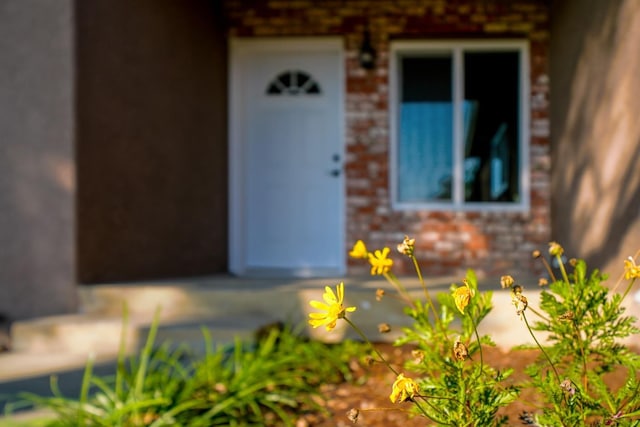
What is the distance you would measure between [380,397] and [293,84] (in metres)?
4.08

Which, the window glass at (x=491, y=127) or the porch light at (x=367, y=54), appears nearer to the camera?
the porch light at (x=367, y=54)

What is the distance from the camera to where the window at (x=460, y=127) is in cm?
618

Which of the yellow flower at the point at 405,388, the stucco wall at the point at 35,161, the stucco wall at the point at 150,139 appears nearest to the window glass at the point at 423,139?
the stucco wall at the point at 150,139

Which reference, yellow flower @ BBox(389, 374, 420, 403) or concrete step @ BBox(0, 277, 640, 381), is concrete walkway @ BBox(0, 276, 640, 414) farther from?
yellow flower @ BBox(389, 374, 420, 403)

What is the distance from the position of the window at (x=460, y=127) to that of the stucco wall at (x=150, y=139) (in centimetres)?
175

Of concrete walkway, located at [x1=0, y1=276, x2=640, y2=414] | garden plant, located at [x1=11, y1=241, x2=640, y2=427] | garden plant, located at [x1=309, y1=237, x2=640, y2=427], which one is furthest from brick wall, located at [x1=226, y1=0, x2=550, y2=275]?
garden plant, located at [x1=309, y1=237, x2=640, y2=427]

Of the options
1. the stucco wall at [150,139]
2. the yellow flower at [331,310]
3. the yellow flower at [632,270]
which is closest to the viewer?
the yellow flower at [331,310]

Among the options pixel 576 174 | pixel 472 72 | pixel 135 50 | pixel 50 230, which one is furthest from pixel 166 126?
pixel 576 174

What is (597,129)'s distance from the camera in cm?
456

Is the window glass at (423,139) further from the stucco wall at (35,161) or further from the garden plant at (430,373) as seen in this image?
the stucco wall at (35,161)

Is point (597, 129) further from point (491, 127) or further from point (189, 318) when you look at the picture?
point (189, 318)

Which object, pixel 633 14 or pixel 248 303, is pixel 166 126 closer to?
pixel 248 303

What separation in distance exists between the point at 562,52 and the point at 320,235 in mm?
2731

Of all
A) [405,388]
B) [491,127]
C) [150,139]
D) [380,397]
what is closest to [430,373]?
[405,388]
